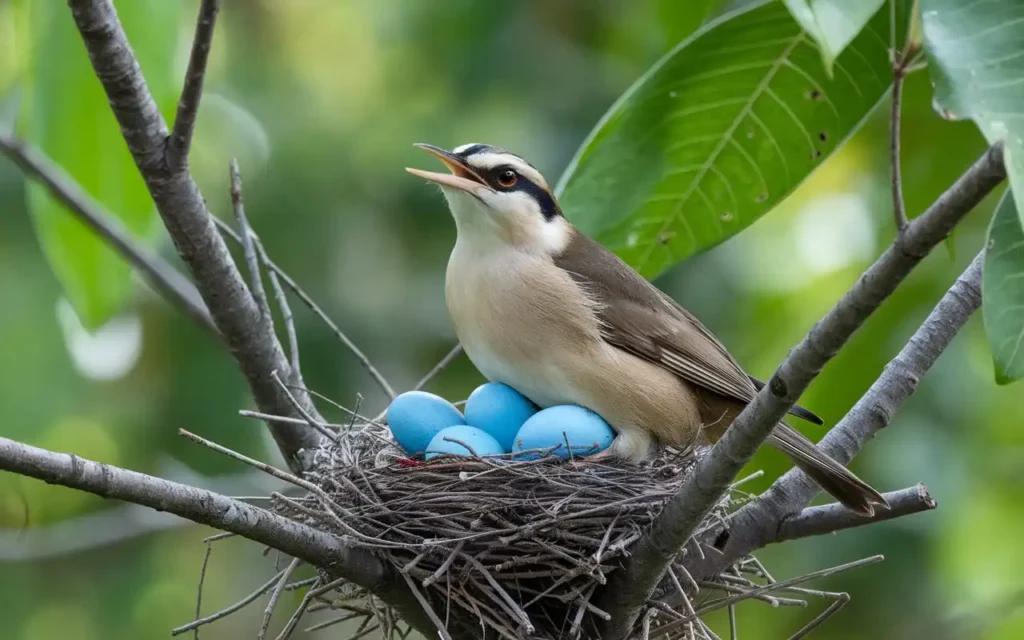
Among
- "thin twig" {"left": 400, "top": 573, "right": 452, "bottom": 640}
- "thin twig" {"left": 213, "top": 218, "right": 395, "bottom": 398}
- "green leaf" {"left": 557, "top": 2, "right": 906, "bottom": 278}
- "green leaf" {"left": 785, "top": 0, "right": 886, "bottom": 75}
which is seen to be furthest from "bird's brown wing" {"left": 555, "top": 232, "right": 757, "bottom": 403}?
"green leaf" {"left": 785, "top": 0, "right": 886, "bottom": 75}

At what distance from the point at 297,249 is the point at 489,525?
11.1 ft

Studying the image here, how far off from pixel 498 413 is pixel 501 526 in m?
0.54

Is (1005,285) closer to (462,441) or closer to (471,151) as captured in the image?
(462,441)

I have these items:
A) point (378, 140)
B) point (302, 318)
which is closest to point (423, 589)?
point (302, 318)

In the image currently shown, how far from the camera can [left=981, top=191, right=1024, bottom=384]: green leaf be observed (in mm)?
1956

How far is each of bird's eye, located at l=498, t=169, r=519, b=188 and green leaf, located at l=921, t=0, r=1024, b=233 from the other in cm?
227

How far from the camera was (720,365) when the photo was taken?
13.2ft

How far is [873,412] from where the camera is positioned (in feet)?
11.1

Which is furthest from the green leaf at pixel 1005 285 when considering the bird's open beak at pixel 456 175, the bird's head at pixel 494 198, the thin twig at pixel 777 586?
the bird's head at pixel 494 198

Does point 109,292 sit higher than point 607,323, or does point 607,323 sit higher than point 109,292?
point 607,323

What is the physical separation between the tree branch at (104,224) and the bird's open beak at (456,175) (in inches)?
35.3

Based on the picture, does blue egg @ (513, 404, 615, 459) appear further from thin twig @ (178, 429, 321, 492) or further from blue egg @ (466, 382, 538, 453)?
thin twig @ (178, 429, 321, 492)

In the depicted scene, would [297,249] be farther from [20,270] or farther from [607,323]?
[607,323]

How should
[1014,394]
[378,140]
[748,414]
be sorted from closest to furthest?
[748,414]
[1014,394]
[378,140]
